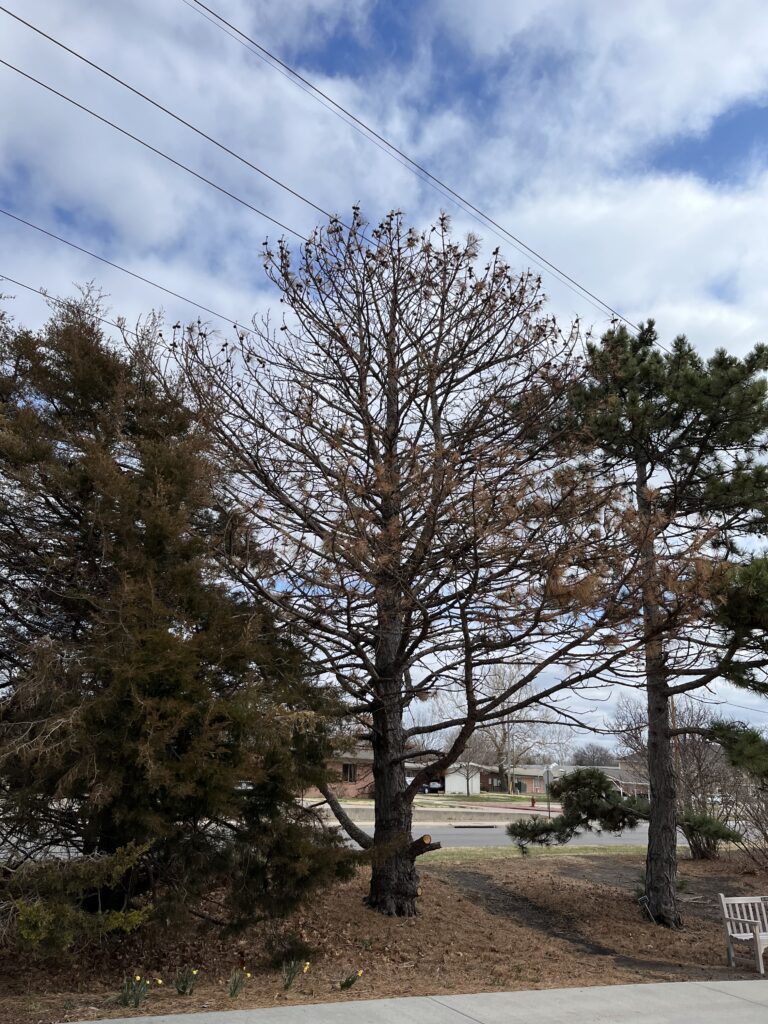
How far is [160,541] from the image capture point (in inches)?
285

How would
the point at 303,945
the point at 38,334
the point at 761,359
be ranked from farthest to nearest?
the point at 761,359, the point at 38,334, the point at 303,945

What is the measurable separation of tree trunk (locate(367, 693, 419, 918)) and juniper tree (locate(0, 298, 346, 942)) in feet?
5.51

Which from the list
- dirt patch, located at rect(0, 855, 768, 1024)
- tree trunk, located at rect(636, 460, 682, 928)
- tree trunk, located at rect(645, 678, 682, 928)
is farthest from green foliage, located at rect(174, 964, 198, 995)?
tree trunk, located at rect(645, 678, 682, 928)

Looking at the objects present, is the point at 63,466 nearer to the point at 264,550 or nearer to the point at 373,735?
the point at 264,550

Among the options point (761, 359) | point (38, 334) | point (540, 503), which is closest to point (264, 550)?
point (540, 503)

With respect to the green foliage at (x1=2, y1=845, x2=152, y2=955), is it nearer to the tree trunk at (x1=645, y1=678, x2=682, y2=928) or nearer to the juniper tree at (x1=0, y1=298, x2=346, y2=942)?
the juniper tree at (x1=0, y1=298, x2=346, y2=942)

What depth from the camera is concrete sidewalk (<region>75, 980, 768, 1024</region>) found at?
519 centimetres

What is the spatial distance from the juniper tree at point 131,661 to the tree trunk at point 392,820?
1.68 metres

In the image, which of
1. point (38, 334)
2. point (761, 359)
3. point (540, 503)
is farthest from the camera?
point (761, 359)

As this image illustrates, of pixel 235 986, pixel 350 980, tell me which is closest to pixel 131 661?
pixel 235 986

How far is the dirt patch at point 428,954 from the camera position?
600cm

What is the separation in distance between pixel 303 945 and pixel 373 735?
8.20 feet

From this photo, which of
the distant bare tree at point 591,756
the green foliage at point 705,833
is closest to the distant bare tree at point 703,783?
the green foliage at point 705,833

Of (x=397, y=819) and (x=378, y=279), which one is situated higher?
(x=378, y=279)
